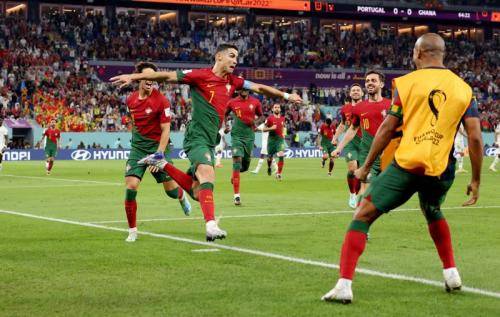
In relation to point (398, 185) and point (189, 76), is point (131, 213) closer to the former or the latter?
point (189, 76)

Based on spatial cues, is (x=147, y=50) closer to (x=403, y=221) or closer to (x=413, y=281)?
(x=403, y=221)

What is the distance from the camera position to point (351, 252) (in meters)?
7.43

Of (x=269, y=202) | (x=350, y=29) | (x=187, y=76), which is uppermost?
(x=350, y=29)

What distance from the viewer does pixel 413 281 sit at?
8617 millimetres

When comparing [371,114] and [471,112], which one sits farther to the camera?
[371,114]

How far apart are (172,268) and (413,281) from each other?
2.57 metres

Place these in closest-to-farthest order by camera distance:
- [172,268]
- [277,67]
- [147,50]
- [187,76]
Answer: [172,268], [187,76], [147,50], [277,67]

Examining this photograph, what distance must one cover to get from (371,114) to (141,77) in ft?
16.7

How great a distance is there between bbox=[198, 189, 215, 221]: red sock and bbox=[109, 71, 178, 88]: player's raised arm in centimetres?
144

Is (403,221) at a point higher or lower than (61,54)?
lower

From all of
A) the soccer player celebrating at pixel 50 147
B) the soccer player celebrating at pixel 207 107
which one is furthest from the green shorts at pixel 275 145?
the soccer player celebrating at pixel 207 107

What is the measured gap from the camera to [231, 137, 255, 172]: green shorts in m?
20.5

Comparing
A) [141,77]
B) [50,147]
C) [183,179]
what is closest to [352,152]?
[183,179]

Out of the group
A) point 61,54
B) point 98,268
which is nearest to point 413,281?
point 98,268
